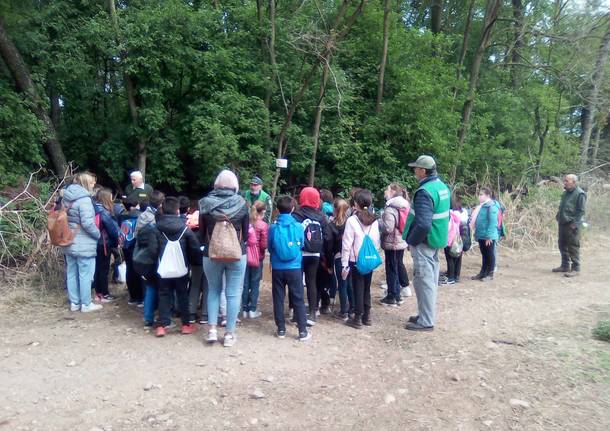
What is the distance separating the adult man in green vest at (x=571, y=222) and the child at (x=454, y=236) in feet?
7.91

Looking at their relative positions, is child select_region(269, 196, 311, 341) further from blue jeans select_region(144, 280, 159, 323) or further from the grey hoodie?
the grey hoodie

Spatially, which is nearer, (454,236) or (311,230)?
(311,230)

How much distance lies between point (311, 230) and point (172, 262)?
5.42 feet

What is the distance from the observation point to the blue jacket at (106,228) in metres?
6.32

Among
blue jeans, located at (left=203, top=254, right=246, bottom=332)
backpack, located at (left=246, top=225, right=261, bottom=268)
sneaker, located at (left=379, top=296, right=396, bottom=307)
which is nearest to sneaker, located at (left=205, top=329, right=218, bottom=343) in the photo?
blue jeans, located at (left=203, top=254, right=246, bottom=332)

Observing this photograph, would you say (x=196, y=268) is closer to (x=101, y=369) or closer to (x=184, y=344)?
(x=184, y=344)

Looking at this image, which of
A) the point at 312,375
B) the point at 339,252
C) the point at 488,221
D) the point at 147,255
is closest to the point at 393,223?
the point at 339,252

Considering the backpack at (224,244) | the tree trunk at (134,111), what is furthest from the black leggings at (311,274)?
the tree trunk at (134,111)

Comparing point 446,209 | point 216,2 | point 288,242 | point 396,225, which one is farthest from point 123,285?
point 216,2

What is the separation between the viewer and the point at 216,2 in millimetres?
12734

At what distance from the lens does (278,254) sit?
5227 millimetres

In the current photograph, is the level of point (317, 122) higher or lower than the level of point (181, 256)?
higher

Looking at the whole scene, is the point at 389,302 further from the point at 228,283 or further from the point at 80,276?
the point at 80,276

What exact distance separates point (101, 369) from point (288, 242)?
2282 mm
